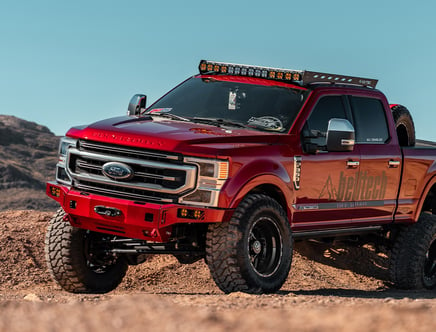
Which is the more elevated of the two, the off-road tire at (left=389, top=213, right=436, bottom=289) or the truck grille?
the truck grille

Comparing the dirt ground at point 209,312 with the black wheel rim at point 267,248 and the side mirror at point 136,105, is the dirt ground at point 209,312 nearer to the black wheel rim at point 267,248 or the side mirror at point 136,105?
the black wheel rim at point 267,248

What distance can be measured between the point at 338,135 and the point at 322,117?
46cm

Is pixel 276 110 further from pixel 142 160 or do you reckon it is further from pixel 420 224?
pixel 420 224

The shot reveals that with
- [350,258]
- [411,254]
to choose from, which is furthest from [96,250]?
[350,258]

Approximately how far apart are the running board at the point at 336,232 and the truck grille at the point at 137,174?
1584 mm

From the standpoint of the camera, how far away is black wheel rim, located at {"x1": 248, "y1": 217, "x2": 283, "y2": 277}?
7.41m

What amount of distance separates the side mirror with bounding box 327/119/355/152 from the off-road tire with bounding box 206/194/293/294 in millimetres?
943

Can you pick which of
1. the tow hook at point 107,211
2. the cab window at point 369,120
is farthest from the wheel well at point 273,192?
the cab window at point 369,120

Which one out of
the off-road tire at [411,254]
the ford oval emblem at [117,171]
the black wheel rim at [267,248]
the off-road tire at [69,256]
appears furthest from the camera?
the off-road tire at [411,254]

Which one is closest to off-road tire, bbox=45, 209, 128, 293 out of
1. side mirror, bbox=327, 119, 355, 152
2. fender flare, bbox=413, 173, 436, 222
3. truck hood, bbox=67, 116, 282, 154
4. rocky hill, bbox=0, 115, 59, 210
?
truck hood, bbox=67, 116, 282, 154

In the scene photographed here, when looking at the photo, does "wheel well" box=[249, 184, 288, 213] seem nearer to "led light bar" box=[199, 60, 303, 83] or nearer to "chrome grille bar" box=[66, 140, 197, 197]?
"chrome grille bar" box=[66, 140, 197, 197]

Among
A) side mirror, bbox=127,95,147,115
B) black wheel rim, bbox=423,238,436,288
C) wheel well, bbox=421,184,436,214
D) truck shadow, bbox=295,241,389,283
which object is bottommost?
truck shadow, bbox=295,241,389,283

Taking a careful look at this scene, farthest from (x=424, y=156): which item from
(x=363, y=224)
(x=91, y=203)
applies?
(x=91, y=203)

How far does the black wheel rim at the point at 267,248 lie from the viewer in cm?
741
